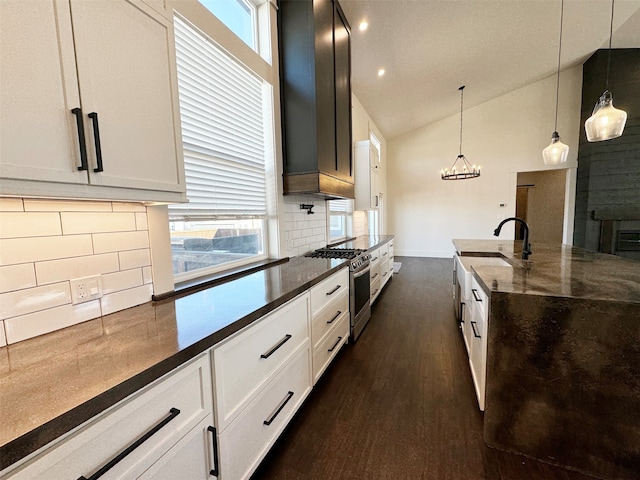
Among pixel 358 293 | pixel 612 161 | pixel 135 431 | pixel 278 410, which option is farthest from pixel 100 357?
pixel 612 161

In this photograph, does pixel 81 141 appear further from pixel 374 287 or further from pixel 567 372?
pixel 374 287

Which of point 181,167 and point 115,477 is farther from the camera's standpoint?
point 181,167

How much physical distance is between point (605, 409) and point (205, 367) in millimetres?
1809

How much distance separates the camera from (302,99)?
2398 millimetres

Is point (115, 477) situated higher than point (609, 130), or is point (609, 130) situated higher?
point (609, 130)

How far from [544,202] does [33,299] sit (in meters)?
10.7

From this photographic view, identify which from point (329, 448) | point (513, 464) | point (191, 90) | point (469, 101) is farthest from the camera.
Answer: point (469, 101)

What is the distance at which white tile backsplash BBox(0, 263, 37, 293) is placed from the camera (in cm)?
91

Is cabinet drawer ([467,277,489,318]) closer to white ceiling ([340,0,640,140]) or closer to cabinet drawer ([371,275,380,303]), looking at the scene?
cabinet drawer ([371,275,380,303])

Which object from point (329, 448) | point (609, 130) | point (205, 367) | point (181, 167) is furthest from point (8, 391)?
point (609, 130)

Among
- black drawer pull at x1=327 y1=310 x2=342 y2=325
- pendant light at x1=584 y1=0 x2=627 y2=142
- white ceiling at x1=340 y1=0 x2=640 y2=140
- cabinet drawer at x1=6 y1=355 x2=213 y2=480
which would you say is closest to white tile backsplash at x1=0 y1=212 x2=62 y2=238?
cabinet drawer at x1=6 y1=355 x2=213 y2=480

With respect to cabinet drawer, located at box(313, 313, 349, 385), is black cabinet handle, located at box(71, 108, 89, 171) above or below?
above

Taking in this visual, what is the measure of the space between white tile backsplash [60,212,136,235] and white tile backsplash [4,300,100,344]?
0.97 ft

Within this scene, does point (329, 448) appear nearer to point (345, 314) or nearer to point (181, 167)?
point (345, 314)
